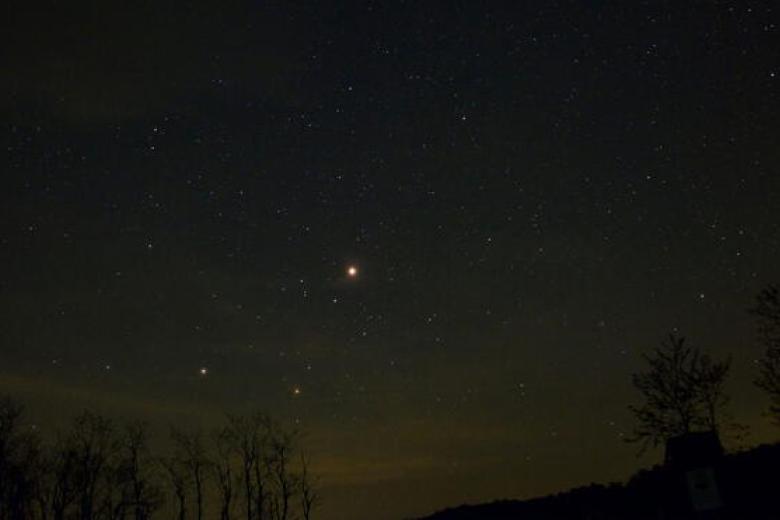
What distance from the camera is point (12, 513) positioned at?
177 ft

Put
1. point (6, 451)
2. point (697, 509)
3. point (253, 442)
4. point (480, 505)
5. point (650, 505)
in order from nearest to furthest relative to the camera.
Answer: point (697, 509) → point (650, 505) → point (6, 451) → point (253, 442) → point (480, 505)

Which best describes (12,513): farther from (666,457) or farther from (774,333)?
(774,333)

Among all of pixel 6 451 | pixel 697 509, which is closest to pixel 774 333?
pixel 697 509

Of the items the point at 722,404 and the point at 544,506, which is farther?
the point at 544,506

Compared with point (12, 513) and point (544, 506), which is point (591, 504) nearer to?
point (544, 506)

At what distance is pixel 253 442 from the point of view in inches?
2653

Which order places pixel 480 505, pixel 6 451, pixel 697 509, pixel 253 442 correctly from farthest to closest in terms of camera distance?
pixel 480 505
pixel 253 442
pixel 6 451
pixel 697 509

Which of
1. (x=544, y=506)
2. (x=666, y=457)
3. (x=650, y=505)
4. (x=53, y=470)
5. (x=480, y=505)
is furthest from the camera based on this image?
(x=480, y=505)

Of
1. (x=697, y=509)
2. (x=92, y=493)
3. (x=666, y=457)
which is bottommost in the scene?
(x=697, y=509)

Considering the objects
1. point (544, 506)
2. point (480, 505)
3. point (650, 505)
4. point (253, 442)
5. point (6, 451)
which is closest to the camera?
point (650, 505)

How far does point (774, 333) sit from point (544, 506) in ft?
89.7

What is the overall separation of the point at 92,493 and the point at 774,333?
4598 centimetres

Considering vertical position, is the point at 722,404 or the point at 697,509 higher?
the point at 722,404

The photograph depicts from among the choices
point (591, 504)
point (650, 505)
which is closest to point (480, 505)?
point (591, 504)
